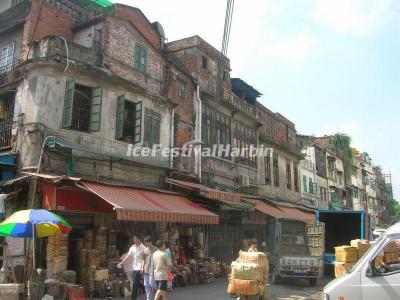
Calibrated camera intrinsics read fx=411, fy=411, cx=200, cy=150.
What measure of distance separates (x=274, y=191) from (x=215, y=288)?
14443 millimetres

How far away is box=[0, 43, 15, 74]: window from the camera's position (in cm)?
1458

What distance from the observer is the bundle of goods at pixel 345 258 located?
1108cm

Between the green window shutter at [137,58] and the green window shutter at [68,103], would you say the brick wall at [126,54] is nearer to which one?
the green window shutter at [137,58]

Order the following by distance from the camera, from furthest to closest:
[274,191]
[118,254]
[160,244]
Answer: [274,191]
[118,254]
[160,244]

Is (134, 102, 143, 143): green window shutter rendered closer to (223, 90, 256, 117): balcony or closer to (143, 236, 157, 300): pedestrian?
(143, 236, 157, 300): pedestrian


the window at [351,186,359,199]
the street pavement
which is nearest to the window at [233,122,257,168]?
the street pavement

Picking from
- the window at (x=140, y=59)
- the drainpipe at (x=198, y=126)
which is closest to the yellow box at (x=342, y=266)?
the drainpipe at (x=198, y=126)

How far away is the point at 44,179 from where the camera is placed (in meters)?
12.0

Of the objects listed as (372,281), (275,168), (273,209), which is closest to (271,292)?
(372,281)

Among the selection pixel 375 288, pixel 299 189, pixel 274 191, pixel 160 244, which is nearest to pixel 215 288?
pixel 160 244

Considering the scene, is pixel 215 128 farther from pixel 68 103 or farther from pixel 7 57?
pixel 7 57

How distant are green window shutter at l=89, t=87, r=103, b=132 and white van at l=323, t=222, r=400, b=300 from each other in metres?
9.88

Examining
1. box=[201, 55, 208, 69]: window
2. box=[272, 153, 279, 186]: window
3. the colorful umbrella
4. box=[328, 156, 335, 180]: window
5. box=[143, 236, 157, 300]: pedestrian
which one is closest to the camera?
the colorful umbrella

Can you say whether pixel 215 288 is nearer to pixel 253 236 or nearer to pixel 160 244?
pixel 160 244
